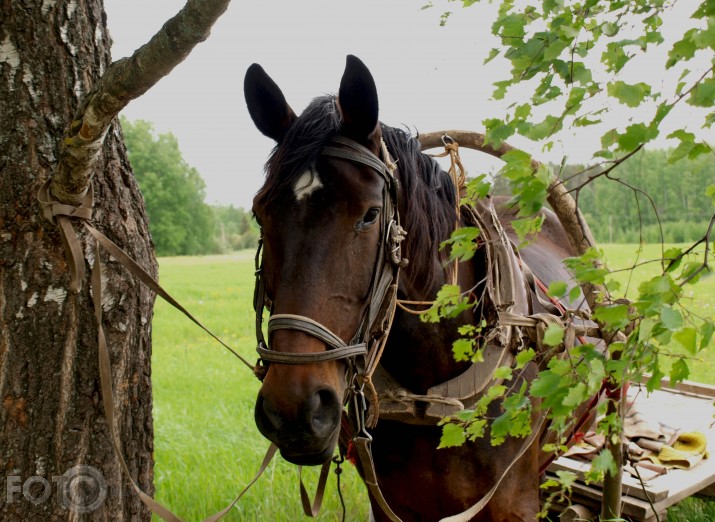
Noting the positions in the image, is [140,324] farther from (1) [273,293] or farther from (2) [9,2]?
(2) [9,2]

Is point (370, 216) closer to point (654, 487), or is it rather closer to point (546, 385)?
point (546, 385)

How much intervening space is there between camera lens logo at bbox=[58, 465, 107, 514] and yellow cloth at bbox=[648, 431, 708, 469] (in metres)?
2.69

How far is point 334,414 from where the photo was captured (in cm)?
178

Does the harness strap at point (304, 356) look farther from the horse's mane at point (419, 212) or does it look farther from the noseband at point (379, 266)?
the horse's mane at point (419, 212)

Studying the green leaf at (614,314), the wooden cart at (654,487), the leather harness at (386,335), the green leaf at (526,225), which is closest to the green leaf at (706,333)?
the green leaf at (614,314)

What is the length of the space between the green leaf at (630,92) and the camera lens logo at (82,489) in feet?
6.88

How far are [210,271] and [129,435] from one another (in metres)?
21.6

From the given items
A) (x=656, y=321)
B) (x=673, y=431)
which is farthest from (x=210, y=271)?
(x=656, y=321)

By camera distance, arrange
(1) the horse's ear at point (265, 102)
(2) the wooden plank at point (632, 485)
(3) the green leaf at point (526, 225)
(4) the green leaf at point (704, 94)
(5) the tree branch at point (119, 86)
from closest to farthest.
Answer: (4) the green leaf at point (704, 94) → (3) the green leaf at point (526, 225) → (5) the tree branch at point (119, 86) → (1) the horse's ear at point (265, 102) → (2) the wooden plank at point (632, 485)

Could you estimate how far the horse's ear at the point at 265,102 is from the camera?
2.16 metres

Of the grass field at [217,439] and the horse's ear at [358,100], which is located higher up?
the horse's ear at [358,100]

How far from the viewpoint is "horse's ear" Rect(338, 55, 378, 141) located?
6.46 feet

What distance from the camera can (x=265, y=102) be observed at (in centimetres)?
217

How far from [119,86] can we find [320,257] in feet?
2.64
